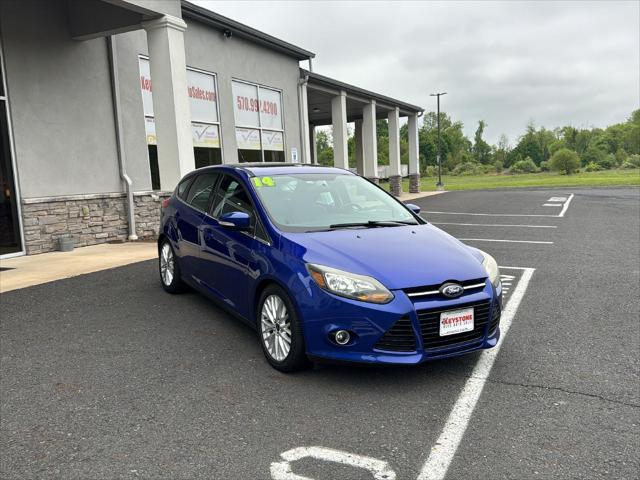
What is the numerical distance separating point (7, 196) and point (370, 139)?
17.2 m

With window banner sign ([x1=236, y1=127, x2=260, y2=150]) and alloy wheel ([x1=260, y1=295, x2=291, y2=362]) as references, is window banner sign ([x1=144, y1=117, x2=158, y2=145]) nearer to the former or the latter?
window banner sign ([x1=236, y1=127, x2=260, y2=150])

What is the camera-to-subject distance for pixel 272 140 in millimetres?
16219

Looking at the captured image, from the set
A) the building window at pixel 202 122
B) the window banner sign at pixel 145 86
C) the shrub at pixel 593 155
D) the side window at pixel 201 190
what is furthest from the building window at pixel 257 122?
the shrub at pixel 593 155

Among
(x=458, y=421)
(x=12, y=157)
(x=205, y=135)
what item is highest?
(x=205, y=135)

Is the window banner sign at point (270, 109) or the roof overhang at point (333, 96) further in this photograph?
the roof overhang at point (333, 96)

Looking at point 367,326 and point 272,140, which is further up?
point 272,140

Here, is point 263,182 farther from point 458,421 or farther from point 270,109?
point 270,109

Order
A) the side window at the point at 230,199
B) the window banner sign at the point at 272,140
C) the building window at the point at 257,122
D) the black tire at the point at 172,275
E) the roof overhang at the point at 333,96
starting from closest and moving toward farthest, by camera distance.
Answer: the side window at the point at 230,199
the black tire at the point at 172,275
the building window at the point at 257,122
the window banner sign at the point at 272,140
the roof overhang at the point at 333,96

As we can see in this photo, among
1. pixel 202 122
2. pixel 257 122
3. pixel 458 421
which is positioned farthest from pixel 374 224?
pixel 257 122

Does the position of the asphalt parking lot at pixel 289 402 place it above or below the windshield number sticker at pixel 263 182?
below

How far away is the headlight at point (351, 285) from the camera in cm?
350

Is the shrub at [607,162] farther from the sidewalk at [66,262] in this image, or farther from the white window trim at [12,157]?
the white window trim at [12,157]

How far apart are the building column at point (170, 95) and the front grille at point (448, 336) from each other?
8.06 meters

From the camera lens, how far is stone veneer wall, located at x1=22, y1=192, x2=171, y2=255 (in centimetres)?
952
